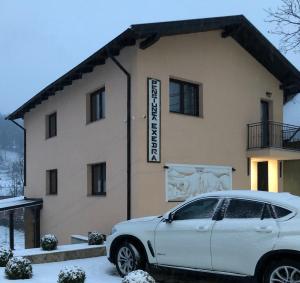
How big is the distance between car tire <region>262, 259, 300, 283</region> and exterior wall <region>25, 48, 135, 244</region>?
718 centimetres

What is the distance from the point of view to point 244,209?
7.42 meters

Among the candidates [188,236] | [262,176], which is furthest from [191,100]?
[188,236]

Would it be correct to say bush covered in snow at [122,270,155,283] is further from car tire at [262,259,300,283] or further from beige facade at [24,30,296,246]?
beige facade at [24,30,296,246]

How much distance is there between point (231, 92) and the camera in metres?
16.0

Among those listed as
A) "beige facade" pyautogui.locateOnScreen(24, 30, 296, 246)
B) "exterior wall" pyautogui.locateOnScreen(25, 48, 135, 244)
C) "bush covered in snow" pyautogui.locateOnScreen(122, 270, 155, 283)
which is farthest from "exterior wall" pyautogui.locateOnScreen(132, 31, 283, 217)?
"bush covered in snow" pyautogui.locateOnScreen(122, 270, 155, 283)

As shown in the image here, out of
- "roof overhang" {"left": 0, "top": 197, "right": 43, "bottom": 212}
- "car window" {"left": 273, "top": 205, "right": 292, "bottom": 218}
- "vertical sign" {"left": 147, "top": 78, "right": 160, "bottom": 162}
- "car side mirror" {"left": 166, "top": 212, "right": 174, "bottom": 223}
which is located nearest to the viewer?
"car window" {"left": 273, "top": 205, "right": 292, "bottom": 218}

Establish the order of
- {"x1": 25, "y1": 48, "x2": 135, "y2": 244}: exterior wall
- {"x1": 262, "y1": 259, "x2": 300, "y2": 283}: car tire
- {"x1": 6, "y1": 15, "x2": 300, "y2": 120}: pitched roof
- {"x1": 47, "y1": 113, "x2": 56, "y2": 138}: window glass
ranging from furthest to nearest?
{"x1": 47, "y1": 113, "x2": 56, "y2": 138}: window glass → {"x1": 25, "y1": 48, "x2": 135, "y2": 244}: exterior wall → {"x1": 6, "y1": 15, "x2": 300, "y2": 120}: pitched roof → {"x1": 262, "y1": 259, "x2": 300, "y2": 283}: car tire

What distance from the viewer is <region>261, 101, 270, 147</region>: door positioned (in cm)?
1639

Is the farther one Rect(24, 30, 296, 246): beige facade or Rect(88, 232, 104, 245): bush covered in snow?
Rect(24, 30, 296, 246): beige facade

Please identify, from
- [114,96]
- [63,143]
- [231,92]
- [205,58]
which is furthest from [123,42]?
[63,143]

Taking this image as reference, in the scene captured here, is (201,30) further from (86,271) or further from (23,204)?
(23,204)

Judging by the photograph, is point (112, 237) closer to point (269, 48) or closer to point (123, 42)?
point (123, 42)

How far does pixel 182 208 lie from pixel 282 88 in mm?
11493

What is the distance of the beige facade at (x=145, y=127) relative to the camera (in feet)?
43.9
